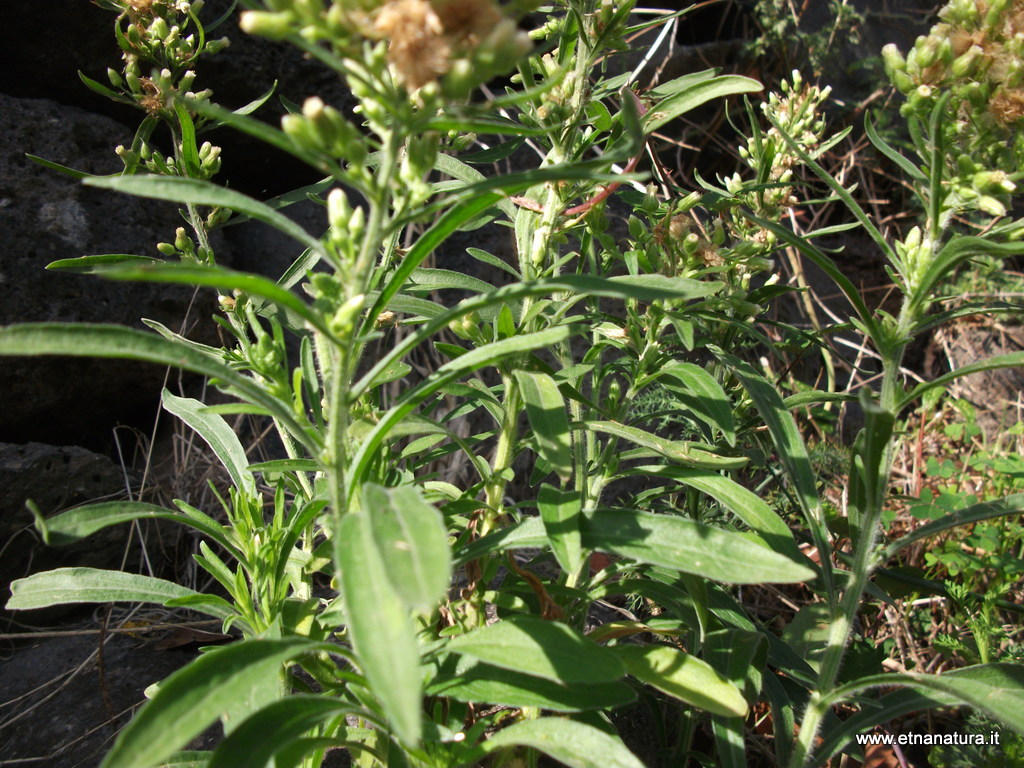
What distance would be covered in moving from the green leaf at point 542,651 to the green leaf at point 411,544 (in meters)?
0.30

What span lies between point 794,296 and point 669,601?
333cm

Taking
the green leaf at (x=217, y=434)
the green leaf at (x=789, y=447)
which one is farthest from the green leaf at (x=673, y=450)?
the green leaf at (x=217, y=434)

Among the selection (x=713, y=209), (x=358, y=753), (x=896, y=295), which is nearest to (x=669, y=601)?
(x=358, y=753)

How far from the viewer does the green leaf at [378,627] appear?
86 cm

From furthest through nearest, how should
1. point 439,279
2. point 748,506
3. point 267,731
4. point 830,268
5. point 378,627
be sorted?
point 439,279, point 748,506, point 830,268, point 267,731, point 378,627

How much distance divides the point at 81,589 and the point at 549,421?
3.24ft

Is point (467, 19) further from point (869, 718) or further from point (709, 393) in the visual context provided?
point (869, 718)

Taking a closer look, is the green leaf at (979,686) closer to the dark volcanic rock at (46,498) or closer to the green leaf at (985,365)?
Answer: the green leaf at (985,365)

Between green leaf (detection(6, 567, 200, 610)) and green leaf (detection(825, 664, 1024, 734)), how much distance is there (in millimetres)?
1297

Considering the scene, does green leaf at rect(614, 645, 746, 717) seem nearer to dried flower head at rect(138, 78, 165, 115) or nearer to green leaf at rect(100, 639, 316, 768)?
green leaf at rect(100, 639, 316, 768)

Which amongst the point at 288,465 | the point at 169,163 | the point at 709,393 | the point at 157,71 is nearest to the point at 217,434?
the point at 288,465

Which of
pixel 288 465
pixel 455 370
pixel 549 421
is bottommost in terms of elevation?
pixel 288 465

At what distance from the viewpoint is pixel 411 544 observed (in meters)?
0.93

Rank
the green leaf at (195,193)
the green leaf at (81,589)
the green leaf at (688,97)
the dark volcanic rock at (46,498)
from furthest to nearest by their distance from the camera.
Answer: the dark volcanic rock at (46,498), the green leaf at (688,97), the green leaf at (81,589), the green leaf at (195,193)
